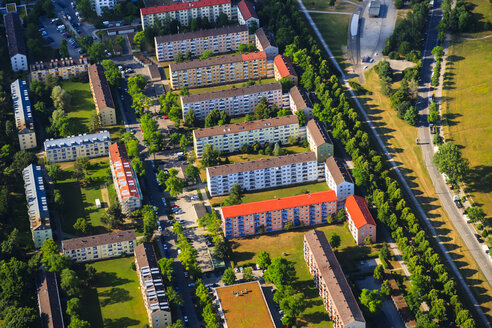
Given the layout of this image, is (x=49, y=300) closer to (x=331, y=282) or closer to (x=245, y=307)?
(x=245, y=307)

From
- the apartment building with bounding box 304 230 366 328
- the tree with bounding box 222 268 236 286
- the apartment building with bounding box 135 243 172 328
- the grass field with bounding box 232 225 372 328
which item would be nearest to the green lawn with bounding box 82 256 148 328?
the apartment building with bounding box 135 243 172 328

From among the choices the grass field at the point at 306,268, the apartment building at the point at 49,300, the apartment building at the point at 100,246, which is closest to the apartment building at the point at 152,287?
the apartment building at the point at 100,246

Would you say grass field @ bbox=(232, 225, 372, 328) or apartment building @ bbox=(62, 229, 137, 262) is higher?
apartment building @ bbox=(62, 229, 137, 262)

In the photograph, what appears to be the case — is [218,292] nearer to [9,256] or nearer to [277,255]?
[277,255]

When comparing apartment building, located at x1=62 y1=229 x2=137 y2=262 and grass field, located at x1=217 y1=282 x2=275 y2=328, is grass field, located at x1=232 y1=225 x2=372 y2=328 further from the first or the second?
apartment building, located at x1=62 y1=229 x2=137 y2=262

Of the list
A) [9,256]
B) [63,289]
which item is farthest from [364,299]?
[9,256]

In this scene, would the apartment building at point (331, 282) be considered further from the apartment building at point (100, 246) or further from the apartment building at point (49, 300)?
the apartment building at point (49, 300)

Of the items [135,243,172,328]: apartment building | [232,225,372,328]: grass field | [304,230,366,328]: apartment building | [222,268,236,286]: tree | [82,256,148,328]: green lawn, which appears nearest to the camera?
[304,230,366,328]: apartment building
